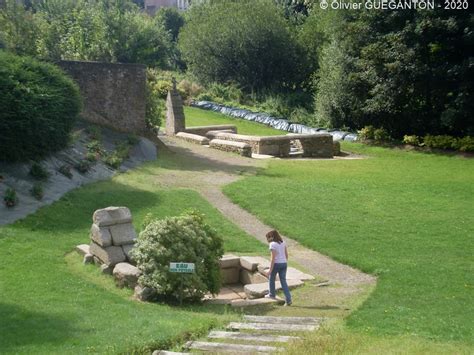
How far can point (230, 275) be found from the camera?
14.6 metres

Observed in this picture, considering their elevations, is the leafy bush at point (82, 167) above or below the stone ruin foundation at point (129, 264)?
above

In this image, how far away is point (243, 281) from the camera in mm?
14555

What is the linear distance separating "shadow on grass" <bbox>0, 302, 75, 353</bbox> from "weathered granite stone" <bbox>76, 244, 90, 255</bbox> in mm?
3657

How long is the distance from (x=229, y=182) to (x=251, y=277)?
8675 mm

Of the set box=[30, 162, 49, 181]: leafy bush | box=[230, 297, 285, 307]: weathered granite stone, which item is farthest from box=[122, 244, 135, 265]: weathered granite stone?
box=[30, 162, 49, 181]: leafy bush

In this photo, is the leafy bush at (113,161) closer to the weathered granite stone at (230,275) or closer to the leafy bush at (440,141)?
the weathered granite stone at (230,275)

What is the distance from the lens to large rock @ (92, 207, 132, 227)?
550 inches

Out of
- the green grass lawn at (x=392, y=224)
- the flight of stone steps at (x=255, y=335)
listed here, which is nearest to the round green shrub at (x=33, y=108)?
the green grass lawn at (x=392, y=224)

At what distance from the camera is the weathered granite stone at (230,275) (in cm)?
1447

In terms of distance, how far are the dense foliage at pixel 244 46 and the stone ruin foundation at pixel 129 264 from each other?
1290 inches

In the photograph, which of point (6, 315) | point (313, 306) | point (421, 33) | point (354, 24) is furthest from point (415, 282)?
point (354, 24)

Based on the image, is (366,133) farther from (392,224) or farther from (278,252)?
(278,252)

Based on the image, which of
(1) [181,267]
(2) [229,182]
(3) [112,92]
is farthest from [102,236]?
(3) [112,92]

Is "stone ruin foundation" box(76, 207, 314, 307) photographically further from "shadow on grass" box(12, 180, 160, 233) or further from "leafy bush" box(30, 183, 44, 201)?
"leafy bush" box(30, 183, 44, 201)
